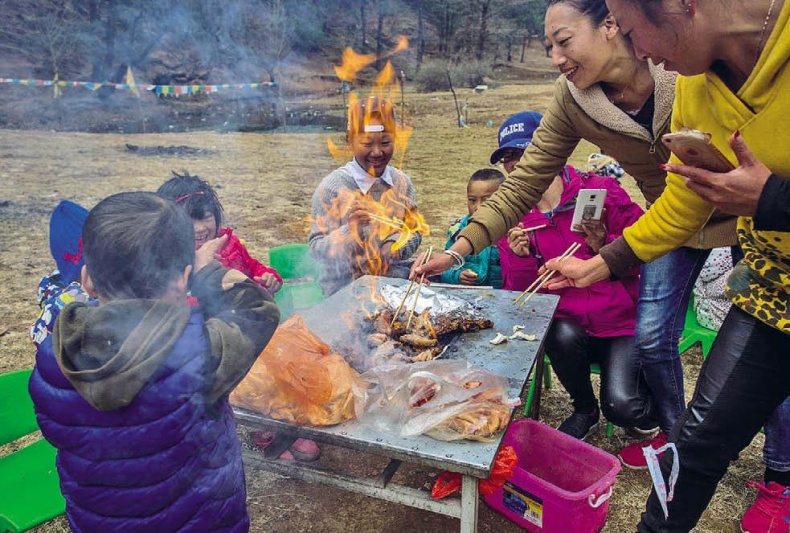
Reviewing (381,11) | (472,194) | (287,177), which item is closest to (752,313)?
(472,194)

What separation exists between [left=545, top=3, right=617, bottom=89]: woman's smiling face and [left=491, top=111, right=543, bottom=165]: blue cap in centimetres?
119

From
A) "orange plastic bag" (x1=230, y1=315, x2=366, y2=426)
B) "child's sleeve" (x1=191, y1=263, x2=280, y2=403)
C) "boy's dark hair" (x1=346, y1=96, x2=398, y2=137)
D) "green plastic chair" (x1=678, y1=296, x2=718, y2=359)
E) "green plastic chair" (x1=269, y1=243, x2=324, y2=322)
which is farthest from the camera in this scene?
"green plastic chair" (x1=269, y1=243, x2=324, y2=322)

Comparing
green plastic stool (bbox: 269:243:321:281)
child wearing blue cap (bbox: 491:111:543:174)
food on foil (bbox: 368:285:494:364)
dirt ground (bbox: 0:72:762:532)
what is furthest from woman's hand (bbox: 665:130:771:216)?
green plastic stool (bbox: 269:243:321:281)

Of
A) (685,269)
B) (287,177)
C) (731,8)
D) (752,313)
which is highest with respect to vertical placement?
(731,8)

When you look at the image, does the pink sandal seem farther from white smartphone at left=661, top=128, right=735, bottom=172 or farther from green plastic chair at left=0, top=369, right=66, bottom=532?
white smartphone at left=661, top=128, right=735, bottom=172

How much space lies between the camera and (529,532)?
9.17 feet

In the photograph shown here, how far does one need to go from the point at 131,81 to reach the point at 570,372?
210 inches

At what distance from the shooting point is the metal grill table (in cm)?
196

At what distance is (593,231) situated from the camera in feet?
11.3

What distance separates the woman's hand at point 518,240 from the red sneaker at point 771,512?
72.4 inches

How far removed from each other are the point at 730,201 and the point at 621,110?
4.11 feet

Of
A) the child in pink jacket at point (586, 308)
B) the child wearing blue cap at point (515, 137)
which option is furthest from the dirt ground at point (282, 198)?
the child wearing blue cap at point (515, 137)

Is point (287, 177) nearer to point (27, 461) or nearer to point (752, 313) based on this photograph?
point (27, 461)

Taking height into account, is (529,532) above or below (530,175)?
below
